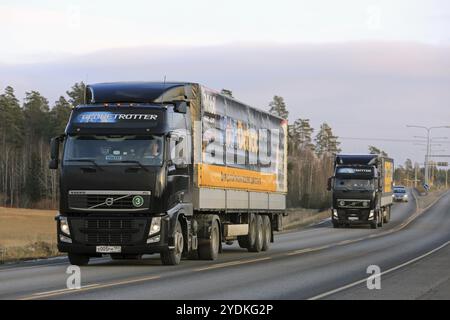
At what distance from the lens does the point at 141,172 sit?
62.7 feet

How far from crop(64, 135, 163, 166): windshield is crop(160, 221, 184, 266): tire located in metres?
1.74

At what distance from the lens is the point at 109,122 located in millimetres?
19391

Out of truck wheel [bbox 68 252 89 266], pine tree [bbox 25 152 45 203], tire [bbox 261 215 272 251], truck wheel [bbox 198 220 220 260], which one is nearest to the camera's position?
truck wheel [bbox 68 252 89 266]

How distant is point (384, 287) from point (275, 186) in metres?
12.7

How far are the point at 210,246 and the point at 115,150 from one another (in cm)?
406

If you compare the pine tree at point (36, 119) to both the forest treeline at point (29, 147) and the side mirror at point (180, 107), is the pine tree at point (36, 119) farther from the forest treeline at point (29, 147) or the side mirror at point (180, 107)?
the side mirror at point (180, 107)

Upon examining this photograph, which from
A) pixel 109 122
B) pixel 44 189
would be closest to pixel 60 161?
pixel 109 122

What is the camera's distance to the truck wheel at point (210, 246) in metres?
21.9

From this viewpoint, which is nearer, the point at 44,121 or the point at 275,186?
the point at 275,186

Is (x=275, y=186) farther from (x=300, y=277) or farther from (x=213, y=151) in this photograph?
(x=300, y=277)

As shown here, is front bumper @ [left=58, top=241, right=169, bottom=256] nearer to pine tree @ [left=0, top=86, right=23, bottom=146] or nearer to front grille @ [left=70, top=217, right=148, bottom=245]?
front grille @ [left=70, top=217, right=148, bottom=245]

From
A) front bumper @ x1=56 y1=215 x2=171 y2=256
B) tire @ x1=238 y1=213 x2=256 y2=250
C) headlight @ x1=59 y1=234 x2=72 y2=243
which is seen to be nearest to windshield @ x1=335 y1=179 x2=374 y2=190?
tire @ x1=238 y1=213 x2=256 y2=250

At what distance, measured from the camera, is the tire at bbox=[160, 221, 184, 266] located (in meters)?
19.9

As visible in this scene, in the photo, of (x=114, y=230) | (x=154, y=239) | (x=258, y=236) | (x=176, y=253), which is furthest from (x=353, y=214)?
(x=114, y=230)
